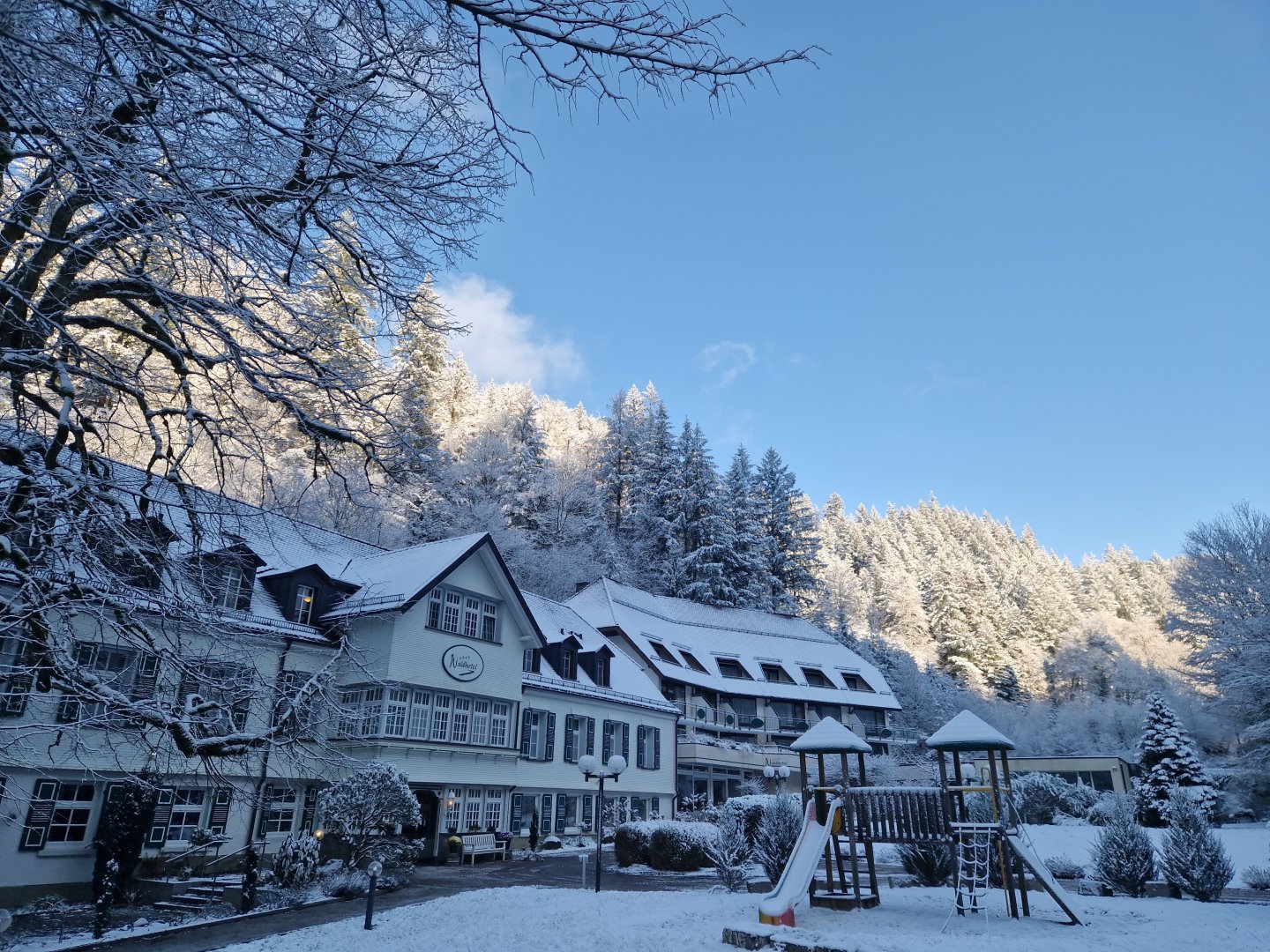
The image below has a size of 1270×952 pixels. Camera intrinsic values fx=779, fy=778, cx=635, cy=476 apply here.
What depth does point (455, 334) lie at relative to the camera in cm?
647

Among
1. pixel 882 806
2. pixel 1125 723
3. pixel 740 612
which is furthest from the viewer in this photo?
pixel 1125 723

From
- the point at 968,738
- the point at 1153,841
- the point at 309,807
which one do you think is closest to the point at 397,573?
the point at 309,807

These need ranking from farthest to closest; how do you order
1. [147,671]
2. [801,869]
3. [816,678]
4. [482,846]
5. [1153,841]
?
[816,678]
[1153,841]
[482,846]
[801,869]
[147,671]

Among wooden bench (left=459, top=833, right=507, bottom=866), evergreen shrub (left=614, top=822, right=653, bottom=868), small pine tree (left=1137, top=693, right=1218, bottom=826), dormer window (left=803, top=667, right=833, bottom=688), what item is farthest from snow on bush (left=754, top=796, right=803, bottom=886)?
dormer window (left=803, top=667, right=833, bottom=688)

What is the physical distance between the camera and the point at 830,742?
15.7 m

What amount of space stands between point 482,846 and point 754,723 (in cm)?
2247

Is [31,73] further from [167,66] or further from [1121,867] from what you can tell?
[1121,867]

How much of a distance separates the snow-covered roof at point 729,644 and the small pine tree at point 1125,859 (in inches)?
899

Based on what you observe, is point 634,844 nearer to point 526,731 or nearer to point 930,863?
point 526,731

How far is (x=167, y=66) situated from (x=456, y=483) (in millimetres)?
41786

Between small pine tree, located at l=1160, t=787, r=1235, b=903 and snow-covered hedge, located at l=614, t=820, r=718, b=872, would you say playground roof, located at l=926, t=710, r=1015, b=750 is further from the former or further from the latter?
snow-covered hedge, located at l=614, t=820, r=718, b=872

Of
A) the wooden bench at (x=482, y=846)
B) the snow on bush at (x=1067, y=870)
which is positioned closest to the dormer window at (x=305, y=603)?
the wooden bench at (x=482, y=846)

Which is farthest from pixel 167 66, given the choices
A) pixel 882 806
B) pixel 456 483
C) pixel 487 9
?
pixel 456 483

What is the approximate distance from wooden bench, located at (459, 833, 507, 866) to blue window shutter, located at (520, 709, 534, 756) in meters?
2.86
